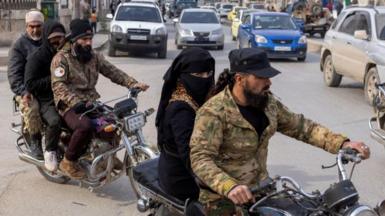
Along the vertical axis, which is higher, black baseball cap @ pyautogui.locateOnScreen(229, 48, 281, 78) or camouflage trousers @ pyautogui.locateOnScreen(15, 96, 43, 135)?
black baseball cap @ pyautogui.locateOnScreen(229, 48, 281, 78)

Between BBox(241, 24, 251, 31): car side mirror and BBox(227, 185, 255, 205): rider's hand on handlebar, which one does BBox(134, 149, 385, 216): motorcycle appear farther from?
BBox(241, 24, 251, 31): car side mirror

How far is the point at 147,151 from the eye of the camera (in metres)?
5.85

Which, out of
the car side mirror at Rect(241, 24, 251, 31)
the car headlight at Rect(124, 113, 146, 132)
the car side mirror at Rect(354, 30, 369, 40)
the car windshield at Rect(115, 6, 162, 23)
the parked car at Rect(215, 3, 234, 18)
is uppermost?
the car side mirror at Rect(354, 30, 369, 40)

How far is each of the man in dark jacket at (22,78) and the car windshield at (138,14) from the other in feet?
51.5

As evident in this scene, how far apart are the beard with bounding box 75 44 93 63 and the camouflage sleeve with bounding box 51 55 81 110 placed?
0.14 metres

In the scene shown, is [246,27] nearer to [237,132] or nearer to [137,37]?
[137,37]

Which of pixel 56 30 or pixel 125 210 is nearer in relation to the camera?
pixel 125 210


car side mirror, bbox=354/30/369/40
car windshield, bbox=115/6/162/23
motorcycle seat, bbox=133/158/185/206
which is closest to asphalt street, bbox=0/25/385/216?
car side mirror, bbox=354/30/369/40

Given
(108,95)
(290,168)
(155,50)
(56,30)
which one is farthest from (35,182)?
(155,50)

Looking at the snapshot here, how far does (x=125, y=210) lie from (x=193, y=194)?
7.58 ft

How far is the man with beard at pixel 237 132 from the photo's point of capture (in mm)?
3535

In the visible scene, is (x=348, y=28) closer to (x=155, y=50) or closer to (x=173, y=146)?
(x=155, y=50)

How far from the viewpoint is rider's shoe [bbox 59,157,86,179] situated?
646cm

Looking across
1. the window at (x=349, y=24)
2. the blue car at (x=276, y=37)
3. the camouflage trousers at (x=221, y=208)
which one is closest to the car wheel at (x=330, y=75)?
the window at (x=349, y=24)
